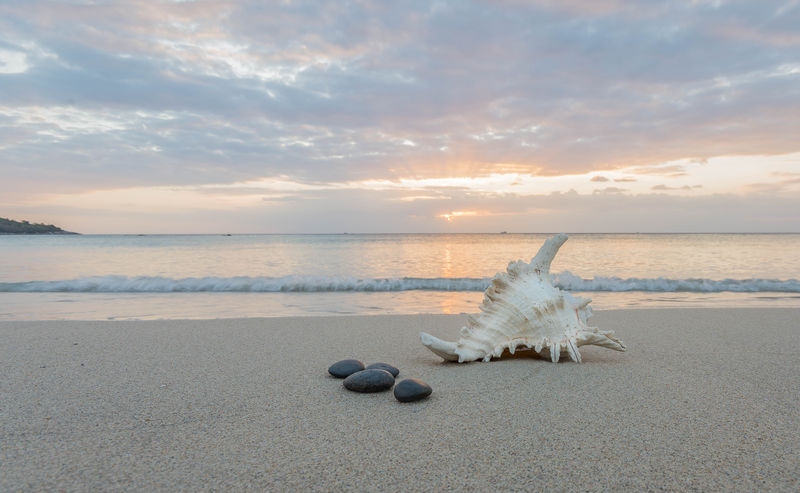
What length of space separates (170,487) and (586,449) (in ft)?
5.14

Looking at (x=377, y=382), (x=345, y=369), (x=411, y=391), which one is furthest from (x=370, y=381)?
(x=345, y=369)

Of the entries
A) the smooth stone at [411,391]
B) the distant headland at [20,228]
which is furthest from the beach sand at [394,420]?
the distant headland at [20,228]

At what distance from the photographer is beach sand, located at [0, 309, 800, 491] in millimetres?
1733

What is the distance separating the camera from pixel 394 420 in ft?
7.48

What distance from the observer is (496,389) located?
9.07 feet

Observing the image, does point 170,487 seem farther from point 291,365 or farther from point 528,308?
point 528,308

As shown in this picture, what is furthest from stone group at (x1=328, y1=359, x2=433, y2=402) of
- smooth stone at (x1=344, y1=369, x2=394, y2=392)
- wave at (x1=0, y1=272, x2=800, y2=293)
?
wave at (x1=0, y1=272, x2=800, y2=293)

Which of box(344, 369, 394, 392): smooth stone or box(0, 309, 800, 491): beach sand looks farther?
box(344, 369, 394, 392): smooth stone

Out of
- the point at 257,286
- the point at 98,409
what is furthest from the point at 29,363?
the point at 257,286

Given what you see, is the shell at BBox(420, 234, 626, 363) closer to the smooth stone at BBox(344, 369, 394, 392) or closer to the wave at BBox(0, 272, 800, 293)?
the smooth stone at BBox(344, 369, 394, 392)

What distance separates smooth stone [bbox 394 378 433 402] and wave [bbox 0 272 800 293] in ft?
23.9

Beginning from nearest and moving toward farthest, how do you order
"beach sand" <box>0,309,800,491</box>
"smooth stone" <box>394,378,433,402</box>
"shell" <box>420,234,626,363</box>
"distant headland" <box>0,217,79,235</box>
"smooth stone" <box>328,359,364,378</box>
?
1. "beach sand" <box>0,309,800,491</box>
2. "smooth stone" <box>394,378,433,402</box>
3. "smooth stone" <box>328,359,364,378</box>
4. "shell" <box>420,234,626,363</box>
5. "distant headland" <box>0,217,79,235</box>

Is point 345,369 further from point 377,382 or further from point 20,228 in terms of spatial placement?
point 20,228

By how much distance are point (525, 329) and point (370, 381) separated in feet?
4.16
